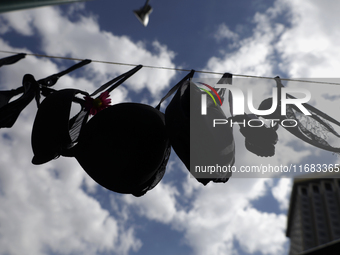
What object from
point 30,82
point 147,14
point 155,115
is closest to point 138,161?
point 155,115

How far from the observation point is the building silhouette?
55812 mm

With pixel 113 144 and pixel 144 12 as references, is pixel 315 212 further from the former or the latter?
pixel 144 12

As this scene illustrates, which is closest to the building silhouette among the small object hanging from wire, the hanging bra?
the hanging bra

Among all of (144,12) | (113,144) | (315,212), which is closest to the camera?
(144,12)

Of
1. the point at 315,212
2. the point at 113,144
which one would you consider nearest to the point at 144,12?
the point at 113,144

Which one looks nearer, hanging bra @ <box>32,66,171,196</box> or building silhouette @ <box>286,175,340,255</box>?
hanging bra @ <box>32,66,171,196</box>

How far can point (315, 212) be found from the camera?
59.2m

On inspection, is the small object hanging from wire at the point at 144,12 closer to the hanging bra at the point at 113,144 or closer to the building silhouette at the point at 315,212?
the hanging bra at the point at 113,144

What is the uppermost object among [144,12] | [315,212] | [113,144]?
[315,212]

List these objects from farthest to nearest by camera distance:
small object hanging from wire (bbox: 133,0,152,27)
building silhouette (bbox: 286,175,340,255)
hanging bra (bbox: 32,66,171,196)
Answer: building silhouette (bbox: 286,175,340,255)
hanging bra (bbox: 32,66,171,196)
small object hanging from wire (bbox: 133,0,152,27)

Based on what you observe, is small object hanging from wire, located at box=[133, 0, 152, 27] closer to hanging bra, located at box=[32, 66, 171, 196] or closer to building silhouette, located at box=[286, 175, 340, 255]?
hanging bra, located at box=[32, 66, 171, 196]

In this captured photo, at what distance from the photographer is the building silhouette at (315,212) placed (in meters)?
55.8

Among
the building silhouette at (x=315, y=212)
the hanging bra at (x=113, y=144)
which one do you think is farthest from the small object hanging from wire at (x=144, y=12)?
the building silhouette at (x=315, y=212)

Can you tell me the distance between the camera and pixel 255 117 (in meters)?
1.91
